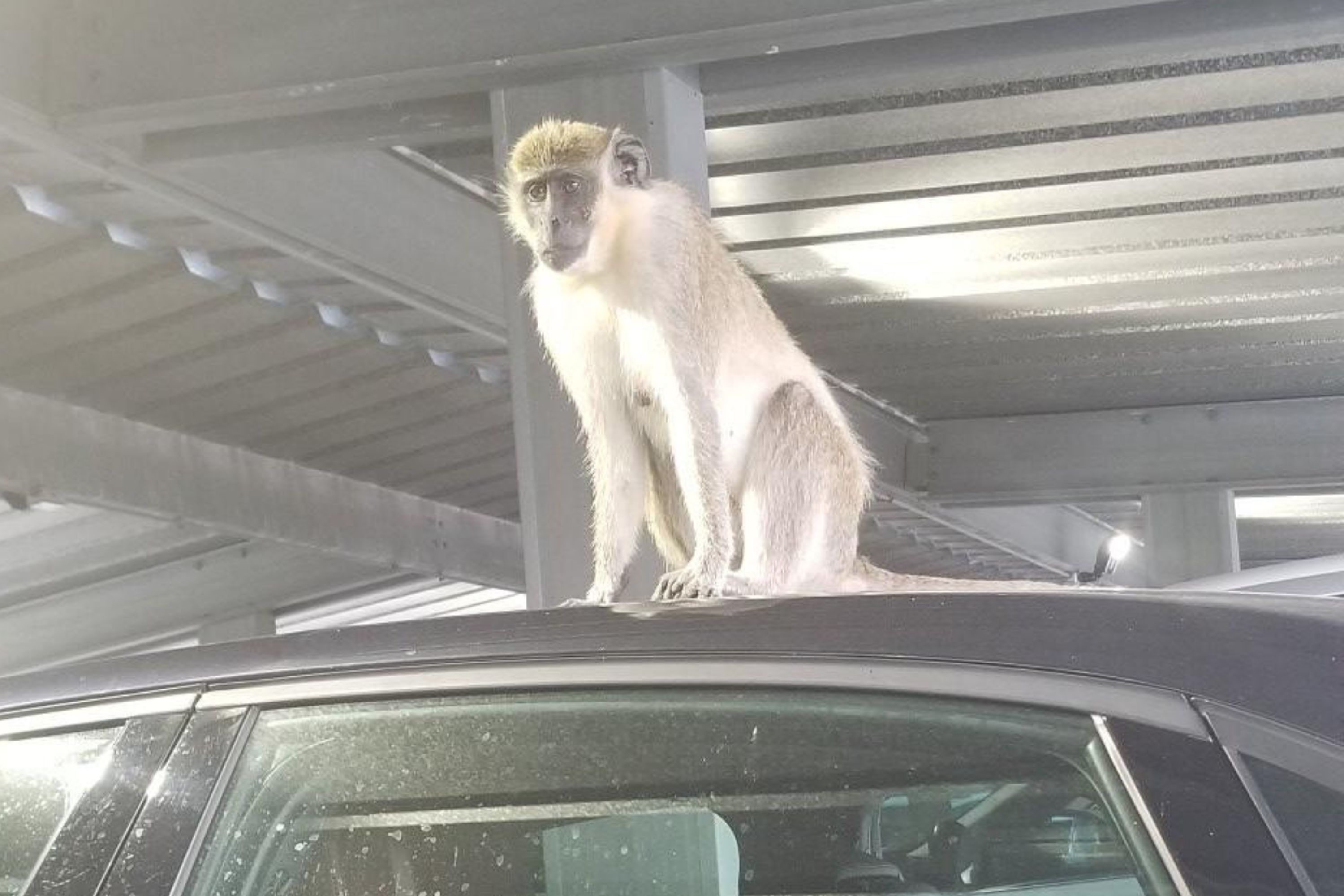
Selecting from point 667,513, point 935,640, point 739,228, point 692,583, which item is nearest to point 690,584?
point 692,583

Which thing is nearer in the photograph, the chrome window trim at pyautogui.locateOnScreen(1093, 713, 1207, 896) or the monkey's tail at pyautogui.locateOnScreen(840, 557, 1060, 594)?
the chrome window trim at pyautogui.locateOnScreen(1093, 713, 1207, 896)

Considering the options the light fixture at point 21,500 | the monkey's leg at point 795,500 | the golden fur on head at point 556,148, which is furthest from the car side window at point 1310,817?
the light fixture at point 21,500

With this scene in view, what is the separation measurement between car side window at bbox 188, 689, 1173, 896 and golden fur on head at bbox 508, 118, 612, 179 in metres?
2.46

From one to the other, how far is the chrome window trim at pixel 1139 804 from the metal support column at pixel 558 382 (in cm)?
317

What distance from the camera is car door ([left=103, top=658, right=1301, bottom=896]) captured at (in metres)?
1.57

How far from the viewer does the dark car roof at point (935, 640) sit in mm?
1597

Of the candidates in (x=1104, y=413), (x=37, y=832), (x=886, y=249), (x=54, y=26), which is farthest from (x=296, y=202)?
(x=1104, y=413)

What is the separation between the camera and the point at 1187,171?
635 centimetres

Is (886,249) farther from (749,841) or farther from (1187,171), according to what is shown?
(749,841)

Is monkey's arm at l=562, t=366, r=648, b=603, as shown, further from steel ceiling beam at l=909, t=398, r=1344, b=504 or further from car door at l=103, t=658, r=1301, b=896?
steel ceiling beam at l=909, t=398, r=1344, b=504

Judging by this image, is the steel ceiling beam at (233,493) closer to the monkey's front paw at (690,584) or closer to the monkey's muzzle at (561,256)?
the monkey's muzzle at (561,256)

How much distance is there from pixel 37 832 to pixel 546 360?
280cm

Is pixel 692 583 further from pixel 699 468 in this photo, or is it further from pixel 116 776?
pixel 116 776

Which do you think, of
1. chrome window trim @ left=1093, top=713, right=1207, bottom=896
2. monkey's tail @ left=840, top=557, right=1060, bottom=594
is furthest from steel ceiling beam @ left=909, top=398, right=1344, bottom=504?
chrome window trim @ left=1093, top=713, right=1207, bottom=896
